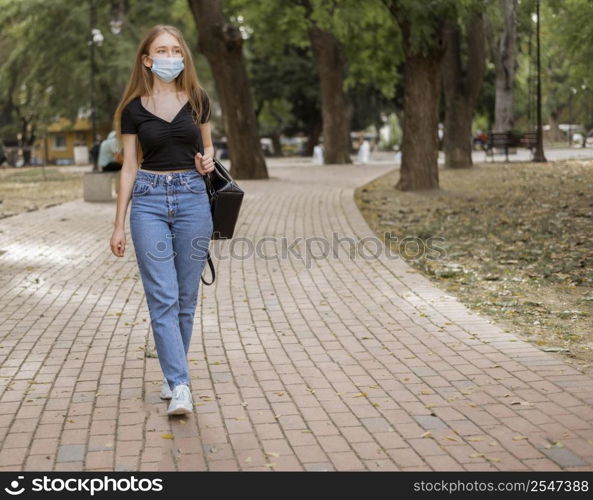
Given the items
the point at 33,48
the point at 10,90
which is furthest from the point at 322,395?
the point at 10,90

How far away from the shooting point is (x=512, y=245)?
12.2 m

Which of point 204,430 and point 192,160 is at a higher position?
point 192,160

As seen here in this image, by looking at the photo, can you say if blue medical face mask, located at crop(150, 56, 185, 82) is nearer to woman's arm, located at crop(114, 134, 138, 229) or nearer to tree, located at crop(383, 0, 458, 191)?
woman's arm, located at crop(114, 134, 138, 229)

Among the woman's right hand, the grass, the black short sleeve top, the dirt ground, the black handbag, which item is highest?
the black short sleeve top

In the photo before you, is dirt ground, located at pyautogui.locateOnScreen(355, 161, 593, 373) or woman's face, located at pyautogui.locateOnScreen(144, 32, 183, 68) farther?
dirt ground, located at pyautogui.locateOnScreen(355, 161, 593, 373)

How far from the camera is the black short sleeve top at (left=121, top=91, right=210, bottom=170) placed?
5.05 m

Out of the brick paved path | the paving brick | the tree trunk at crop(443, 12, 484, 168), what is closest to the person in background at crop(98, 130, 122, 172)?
the brick paved path

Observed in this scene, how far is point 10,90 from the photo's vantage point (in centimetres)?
4772

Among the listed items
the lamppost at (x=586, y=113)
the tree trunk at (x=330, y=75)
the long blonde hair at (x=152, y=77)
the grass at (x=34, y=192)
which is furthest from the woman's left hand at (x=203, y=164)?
the tree trunk at (x=330, y=75)

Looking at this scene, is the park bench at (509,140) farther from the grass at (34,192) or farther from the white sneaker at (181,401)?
the white sneaker at (181,401)

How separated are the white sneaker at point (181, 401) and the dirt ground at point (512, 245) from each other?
2.48 m

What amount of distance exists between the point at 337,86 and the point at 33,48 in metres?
15.4

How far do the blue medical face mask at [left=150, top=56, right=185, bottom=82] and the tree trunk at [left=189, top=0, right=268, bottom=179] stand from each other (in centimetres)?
1912
